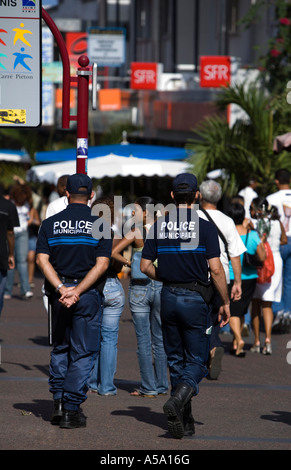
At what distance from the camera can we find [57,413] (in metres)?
8.26

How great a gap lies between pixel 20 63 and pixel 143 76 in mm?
17788

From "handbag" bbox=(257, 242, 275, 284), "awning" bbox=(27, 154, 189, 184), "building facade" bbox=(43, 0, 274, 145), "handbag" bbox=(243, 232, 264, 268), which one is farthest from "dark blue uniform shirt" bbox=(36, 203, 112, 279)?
"building facade" bbox=(43, 0, 274, 145)

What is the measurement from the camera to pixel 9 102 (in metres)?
9.60

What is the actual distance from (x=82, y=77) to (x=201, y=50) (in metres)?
21.4

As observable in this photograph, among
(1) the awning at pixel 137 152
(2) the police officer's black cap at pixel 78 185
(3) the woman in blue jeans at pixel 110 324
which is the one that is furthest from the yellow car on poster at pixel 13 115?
(1) the awning at pixel 137 152

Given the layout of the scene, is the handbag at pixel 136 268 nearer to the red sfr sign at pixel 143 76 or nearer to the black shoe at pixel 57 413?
the black shoe at pixel 57 413

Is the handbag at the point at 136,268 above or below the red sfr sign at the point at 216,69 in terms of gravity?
below

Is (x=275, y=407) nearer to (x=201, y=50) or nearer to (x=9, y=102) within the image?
(x=9, y=102)

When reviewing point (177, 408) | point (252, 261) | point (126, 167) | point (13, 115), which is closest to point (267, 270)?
point (252, 261)

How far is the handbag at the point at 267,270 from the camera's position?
12578 mm

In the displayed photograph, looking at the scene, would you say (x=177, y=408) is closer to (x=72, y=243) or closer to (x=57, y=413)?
(x=57, y=413)

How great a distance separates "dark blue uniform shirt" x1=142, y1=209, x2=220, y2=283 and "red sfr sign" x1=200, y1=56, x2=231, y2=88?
14352 millimetres

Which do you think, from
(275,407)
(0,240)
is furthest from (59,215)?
(0,240)

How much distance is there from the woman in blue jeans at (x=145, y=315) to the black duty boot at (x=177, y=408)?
5.94ft
